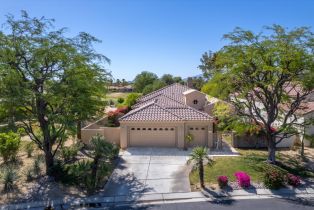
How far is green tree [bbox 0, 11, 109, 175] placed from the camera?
49.1 ft

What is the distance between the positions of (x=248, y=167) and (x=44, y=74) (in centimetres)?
1318

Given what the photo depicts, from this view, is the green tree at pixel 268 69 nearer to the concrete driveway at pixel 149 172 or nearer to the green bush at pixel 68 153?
the concrete driveway at pixel 149 172

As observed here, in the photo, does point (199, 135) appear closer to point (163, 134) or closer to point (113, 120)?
point (163, 134)

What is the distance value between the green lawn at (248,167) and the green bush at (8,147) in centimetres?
1225

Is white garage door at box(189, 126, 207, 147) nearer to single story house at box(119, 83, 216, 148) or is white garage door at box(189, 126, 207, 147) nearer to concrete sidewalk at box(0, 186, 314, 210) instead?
single story house at box(119, 83, 216, 148)

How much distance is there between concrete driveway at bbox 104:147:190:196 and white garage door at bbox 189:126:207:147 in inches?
66.7

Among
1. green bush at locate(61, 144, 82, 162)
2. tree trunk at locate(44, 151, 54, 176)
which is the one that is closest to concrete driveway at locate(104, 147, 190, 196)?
green bush at locate(61, 144, 82, 162)

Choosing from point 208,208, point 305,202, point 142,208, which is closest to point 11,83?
point 142,208

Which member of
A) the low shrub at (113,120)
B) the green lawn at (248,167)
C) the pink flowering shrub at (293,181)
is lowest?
the pink flowering shrub at (293,181)

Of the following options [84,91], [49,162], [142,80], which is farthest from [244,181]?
[142,80]

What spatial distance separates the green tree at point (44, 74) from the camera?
14953mm

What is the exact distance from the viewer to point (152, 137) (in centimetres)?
2333

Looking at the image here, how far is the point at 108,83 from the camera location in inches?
741

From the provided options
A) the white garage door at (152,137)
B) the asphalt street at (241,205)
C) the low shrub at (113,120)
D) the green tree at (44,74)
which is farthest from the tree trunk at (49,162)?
A: the low shrub at (113,120)
